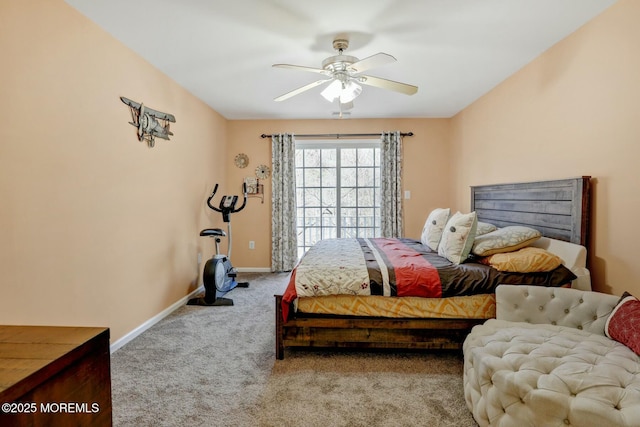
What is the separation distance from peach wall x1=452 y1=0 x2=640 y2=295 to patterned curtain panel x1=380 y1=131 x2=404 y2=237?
188cm

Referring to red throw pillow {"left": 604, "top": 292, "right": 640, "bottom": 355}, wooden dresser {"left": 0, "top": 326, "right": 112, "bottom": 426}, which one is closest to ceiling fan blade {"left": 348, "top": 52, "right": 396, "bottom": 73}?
red throw pillow {"left": 604, "top": 292, "right": 640, "bottom": 355}

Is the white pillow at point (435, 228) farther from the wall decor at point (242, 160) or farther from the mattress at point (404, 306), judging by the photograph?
the wall decor at point (242, 160)

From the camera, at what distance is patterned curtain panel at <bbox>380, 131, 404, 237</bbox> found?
16.3 feet

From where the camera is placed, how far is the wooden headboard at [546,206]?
2.31m

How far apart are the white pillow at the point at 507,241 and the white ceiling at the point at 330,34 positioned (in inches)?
61.2

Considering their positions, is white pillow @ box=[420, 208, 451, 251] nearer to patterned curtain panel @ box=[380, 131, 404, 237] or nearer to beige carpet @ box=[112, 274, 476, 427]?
beige carpet @ box=[112, 274, 476, 427]

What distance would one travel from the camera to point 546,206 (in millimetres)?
2695

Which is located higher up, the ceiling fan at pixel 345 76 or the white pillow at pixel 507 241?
the ceiling fan at pixel 345 76

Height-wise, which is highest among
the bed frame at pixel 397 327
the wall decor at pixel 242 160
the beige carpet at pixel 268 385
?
the wall decor at pixel 242 160

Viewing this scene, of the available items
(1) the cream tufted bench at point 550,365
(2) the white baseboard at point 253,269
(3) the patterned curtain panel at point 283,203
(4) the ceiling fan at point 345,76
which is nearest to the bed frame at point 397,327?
(1) the cream tufted bench at point 550,365

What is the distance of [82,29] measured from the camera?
7.28 ft

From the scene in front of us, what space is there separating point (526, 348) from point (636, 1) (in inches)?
85.5

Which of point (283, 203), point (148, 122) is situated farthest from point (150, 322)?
point (283, 203)

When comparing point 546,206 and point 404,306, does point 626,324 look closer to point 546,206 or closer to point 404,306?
point 404,306
